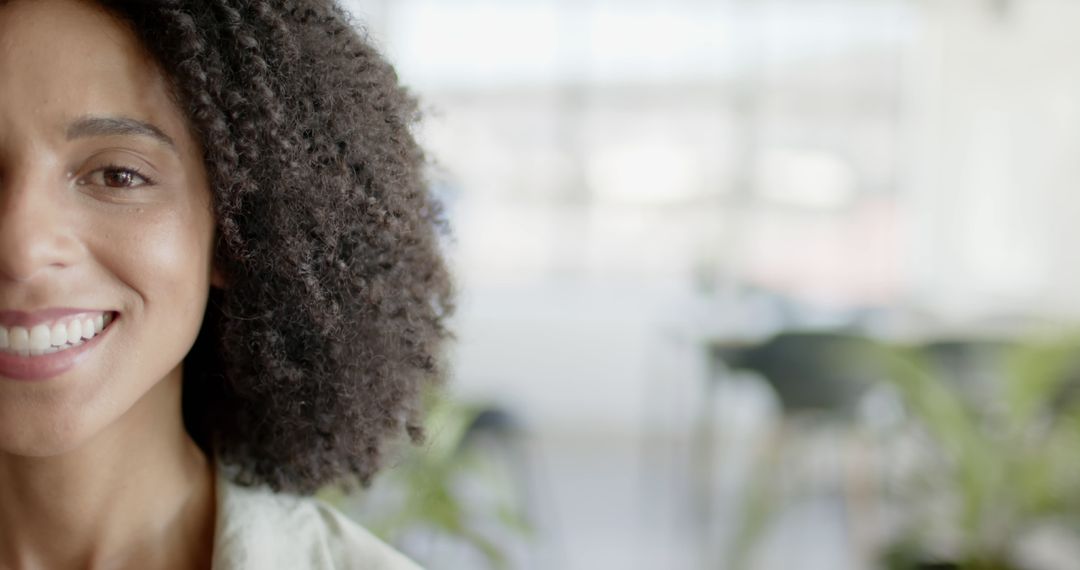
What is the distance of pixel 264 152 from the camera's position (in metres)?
1.10

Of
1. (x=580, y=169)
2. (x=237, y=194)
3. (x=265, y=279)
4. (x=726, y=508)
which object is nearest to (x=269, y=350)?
(x=265, y=279)

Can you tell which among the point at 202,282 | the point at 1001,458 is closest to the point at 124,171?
the point at 202,282

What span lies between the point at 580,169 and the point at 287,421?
4818 mm

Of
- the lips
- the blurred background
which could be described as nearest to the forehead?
the lips

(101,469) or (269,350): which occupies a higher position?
(269,350)

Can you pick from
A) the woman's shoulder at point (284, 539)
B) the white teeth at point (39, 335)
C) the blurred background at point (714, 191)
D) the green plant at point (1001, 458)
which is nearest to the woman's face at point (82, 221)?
the white teeth at point (39, 335)

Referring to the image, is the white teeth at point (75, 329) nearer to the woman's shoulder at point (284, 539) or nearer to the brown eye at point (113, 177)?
the brown eye at point (113, 177)

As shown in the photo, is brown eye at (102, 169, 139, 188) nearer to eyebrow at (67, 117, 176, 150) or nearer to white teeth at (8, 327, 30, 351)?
eyebrow at (67, 117, 176, 150)

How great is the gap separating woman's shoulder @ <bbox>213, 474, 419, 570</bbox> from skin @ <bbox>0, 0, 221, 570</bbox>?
0.26ft

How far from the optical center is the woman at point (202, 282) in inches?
39.4

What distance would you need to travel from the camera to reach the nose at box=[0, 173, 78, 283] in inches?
37.7

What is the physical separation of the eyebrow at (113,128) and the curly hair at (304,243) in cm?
4

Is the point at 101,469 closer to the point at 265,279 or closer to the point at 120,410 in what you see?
the point at 120,410

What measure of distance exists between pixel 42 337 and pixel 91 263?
0.08m
